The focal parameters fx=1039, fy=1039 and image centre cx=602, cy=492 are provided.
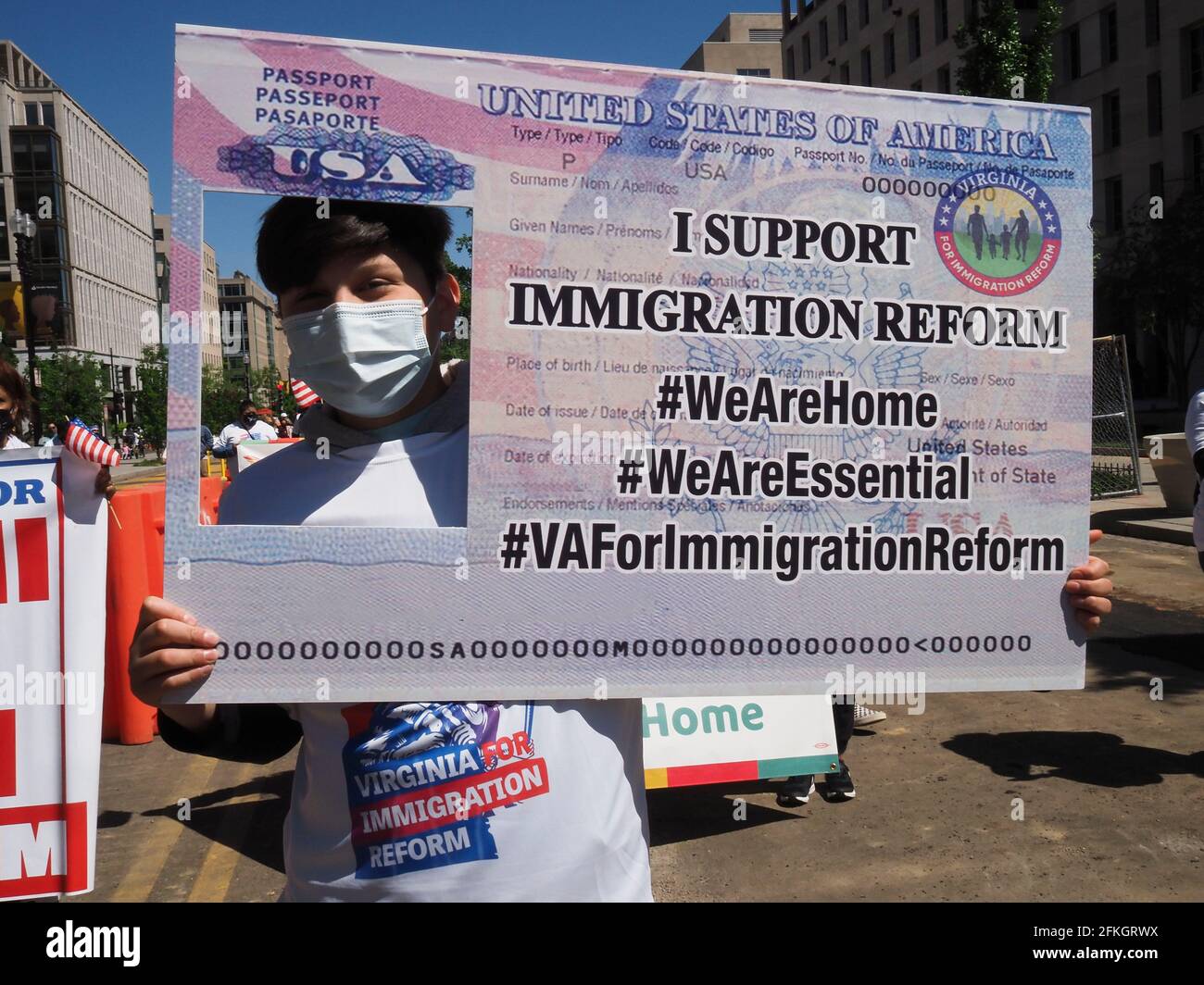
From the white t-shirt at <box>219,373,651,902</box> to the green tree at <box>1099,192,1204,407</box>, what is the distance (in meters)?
36.3

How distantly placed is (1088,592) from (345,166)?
1.47 m

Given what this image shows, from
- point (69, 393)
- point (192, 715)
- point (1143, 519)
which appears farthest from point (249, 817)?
point (69, 393)

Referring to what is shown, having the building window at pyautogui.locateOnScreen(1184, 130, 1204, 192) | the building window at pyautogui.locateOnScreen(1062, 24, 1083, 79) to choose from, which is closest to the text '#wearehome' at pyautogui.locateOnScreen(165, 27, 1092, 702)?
the building window at pyautogui.locateOnScreen(1184, 130, 1204, 192)

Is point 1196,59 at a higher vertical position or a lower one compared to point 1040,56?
higher

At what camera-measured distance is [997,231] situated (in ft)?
6.03

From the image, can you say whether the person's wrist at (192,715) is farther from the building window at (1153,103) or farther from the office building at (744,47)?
the office building at (744,47)

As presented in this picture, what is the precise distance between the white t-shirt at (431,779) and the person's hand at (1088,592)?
0.87 meters

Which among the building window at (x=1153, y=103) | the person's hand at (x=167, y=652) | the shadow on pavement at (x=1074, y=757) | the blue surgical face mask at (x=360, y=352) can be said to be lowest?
the shadow on pavement at (x=1074, y=757)

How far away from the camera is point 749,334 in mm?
1760

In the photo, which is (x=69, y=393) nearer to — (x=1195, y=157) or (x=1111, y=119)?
(x=1111, y=119)

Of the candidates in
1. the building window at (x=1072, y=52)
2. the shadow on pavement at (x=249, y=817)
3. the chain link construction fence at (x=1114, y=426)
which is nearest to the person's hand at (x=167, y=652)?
the shadow on pavement at (x=249, y=817)

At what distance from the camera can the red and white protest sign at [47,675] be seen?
12.3ft
